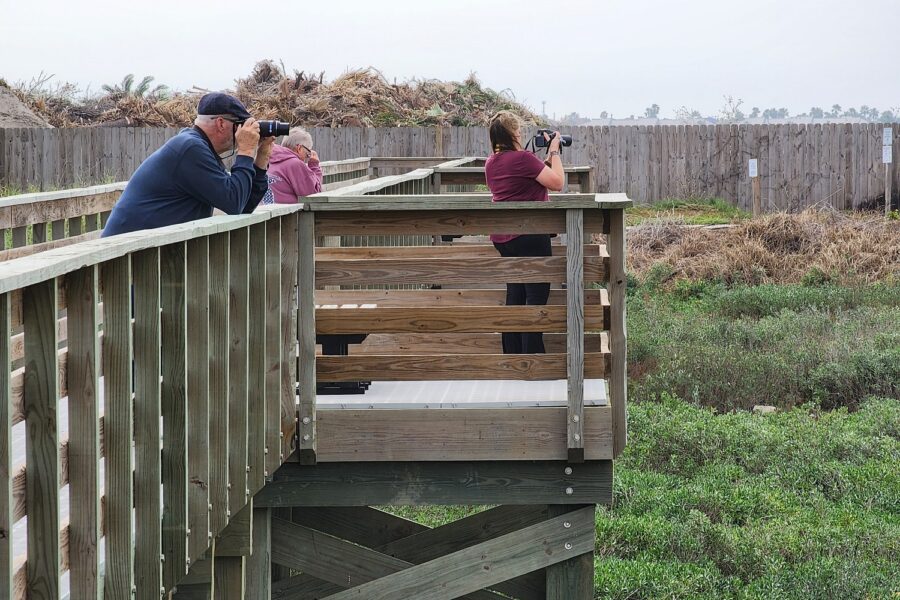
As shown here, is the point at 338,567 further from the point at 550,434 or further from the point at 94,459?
the point at 94,459

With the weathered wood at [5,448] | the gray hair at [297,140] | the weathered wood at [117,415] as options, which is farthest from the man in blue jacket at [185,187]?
the gray hair at [297,140]

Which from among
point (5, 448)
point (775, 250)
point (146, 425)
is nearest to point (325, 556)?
point (146, 425)

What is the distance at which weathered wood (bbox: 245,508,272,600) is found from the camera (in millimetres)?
5539

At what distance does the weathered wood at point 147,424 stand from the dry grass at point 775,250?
1920 centimetres

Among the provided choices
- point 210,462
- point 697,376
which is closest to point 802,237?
point 697,376

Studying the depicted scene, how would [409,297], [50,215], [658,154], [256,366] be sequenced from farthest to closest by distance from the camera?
[658,154] → [50,215] → [409,297] → [256,366]

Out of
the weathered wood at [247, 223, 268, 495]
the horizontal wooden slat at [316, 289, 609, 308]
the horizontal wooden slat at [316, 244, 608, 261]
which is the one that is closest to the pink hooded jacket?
the horizontal wooden slat at [316, 289, 609, 308]

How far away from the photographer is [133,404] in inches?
122

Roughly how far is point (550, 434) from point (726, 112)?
39.3m

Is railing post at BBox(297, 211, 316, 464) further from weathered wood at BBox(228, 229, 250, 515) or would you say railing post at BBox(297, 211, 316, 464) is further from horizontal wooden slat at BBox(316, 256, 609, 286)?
weathered wood at BBox(228, 229, 250, 515)

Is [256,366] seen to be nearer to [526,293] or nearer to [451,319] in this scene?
[451,319]

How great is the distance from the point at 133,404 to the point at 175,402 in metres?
0.24

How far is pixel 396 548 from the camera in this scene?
6949 millimetres

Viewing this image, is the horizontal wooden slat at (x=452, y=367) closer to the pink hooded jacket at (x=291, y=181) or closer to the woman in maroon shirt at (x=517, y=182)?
the woman in maroon shirt at (x=517, y=182)
